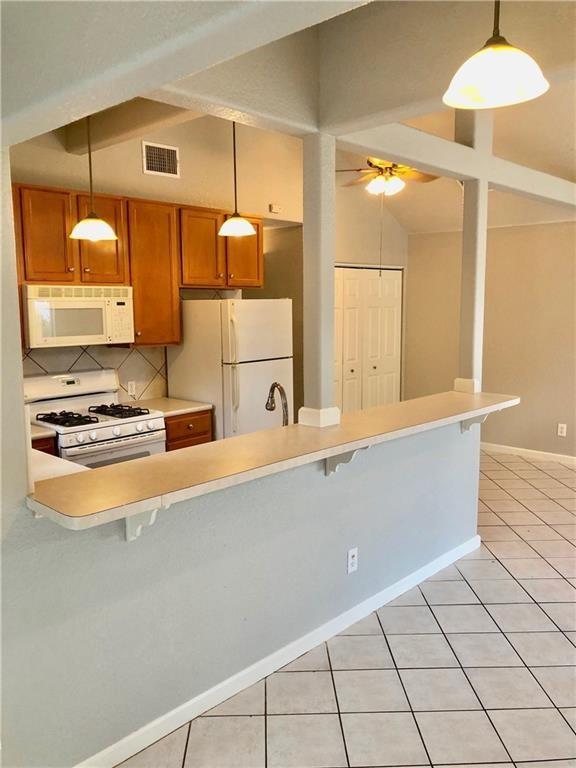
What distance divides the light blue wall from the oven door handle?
1.47m

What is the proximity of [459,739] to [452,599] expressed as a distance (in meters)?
1.06

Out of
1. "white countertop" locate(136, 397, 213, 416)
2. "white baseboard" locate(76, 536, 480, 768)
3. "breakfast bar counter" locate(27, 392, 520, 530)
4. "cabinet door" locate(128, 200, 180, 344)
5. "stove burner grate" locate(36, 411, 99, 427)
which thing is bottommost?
"white baseboard" locate(76, 536, 480, 768)

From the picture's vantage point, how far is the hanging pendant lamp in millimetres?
1387

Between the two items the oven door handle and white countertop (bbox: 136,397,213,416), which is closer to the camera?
→ the oven door handle

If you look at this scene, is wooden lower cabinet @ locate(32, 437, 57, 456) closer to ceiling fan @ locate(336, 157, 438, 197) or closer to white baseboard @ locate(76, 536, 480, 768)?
white baseboard @ locate(76, 536, 480, 768)

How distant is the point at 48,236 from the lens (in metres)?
3.52

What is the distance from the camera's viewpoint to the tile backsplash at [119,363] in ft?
12.8

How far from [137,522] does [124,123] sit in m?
2.44

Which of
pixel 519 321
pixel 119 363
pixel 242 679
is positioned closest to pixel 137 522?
pixel 242 679

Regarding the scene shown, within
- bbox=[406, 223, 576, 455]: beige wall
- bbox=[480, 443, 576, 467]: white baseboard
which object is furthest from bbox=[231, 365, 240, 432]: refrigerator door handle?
bbox=[480, 443, 576, 467]: white baseboard

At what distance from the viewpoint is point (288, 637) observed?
264 cm

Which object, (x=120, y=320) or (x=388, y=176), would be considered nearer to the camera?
(x=120, y=320)

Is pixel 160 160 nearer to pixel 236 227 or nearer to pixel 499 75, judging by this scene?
pixel 236 227

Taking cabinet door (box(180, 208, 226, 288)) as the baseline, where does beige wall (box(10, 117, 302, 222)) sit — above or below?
above
